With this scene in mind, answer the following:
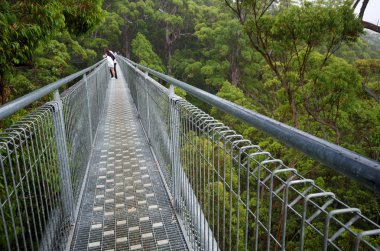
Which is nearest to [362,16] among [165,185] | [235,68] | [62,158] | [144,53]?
[165,185]

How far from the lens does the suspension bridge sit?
108cm

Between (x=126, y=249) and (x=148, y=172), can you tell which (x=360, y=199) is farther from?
(x=126, y=249)

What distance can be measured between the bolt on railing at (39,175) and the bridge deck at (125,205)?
223 mm

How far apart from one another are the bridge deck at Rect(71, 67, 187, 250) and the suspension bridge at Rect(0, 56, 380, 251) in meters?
0.01

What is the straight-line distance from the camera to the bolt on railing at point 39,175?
1803mm

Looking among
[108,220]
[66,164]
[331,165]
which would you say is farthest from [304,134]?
[108,220]

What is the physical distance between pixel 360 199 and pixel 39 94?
44.9ft

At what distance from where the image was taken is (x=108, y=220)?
131 inches

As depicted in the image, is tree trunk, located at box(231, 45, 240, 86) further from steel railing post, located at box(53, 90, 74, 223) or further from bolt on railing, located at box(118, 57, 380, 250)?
steel railing post, located at box(53, 90, 74, 223)

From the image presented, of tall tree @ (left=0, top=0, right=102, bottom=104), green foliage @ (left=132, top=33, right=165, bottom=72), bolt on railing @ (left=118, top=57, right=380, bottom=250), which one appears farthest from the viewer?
green foliage @ (left=132, top=33, right=165, bottom=72)

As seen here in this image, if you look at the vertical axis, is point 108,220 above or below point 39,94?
below

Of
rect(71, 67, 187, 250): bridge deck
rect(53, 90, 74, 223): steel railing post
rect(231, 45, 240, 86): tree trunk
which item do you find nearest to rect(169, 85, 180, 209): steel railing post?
rect(71, 67, 187, 250): bridge deck

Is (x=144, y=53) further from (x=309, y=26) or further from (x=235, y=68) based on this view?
(x=309, y=26)

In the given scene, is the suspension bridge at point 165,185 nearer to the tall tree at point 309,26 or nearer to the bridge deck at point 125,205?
the bridge deck at point 125,205
